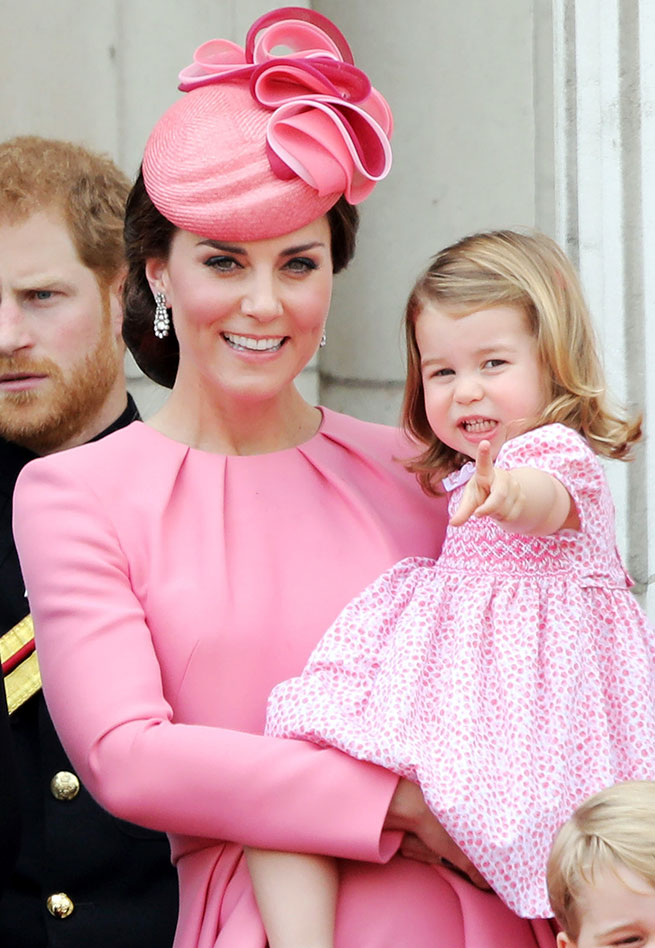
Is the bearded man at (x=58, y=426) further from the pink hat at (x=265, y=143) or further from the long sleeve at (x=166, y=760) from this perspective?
the pink hat at (x=265, y=143)

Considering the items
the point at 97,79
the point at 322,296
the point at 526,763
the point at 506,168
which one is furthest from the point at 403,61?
the point at 526,763

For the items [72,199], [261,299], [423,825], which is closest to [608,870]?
[423,825]

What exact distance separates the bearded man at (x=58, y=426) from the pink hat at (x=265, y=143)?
0.86 m

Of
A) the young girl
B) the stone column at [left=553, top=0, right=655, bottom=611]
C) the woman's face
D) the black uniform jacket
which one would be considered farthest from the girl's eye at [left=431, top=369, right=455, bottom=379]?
the black uniform jacket

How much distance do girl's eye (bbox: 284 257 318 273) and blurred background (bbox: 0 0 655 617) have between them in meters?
1.01

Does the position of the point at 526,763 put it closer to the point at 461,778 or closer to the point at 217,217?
the point at 461,778

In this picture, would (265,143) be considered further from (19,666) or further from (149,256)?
(19,666)

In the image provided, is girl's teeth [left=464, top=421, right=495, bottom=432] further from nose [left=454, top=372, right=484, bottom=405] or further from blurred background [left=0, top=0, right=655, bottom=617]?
blurred background [left=0, top=0, right=655, bottom=617]

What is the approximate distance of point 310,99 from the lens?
282 centimetres

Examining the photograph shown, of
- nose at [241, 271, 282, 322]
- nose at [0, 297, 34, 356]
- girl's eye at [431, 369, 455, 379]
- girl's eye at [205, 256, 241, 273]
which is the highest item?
girl's eye at [205, 256, 241, 273]

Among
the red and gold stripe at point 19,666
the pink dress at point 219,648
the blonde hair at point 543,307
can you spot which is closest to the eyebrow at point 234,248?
the blonde hair at point 543,307

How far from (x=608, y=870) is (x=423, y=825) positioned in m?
0.39

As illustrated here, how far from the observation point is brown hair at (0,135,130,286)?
3738 mm

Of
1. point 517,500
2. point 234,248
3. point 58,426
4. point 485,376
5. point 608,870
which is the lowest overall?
point 608,870
